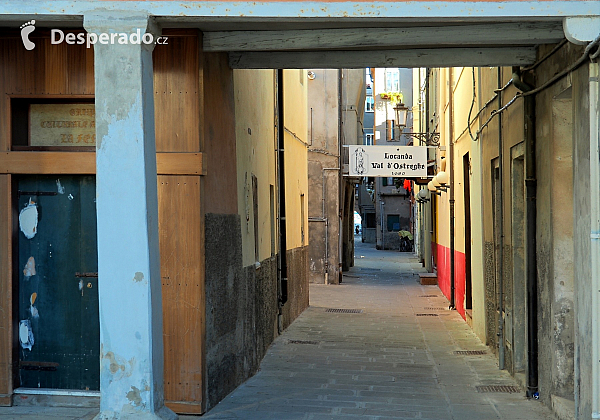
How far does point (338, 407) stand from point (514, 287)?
9.19 ft

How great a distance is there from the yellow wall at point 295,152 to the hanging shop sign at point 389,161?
2.16 m

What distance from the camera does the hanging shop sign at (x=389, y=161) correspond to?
17.1 m

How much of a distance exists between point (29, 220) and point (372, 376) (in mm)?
4381

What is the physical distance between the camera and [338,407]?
7117mm

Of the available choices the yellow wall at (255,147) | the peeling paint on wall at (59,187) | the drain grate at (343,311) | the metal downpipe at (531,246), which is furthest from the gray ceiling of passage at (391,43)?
the drain grate at (343,311)

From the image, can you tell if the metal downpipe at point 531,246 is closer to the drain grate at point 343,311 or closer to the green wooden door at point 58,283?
the green wooden door at point 58,283

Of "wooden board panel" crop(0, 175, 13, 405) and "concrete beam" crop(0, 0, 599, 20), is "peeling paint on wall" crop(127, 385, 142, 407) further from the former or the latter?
"concrete beam" crop(0, 0, 599, 20)

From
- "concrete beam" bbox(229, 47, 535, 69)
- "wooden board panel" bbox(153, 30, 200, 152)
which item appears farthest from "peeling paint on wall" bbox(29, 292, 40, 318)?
"concrete beam" bbox(229, 47, 535, 69)

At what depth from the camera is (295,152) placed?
14711mm

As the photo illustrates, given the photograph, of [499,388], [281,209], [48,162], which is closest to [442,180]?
[281,209]

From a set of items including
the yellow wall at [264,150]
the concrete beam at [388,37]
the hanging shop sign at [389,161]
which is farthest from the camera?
the hanging shop sign at [389,161]

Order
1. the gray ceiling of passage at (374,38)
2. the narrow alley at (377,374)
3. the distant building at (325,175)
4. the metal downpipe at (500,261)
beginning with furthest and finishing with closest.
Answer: the distant building at (325,175), the metal downpipe at (500,261), the narrow alley at (377,374), the gray ceiling of passage at (374,38)

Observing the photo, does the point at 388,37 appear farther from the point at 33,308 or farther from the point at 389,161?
the point at 389,161

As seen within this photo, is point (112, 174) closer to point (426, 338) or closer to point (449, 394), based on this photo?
point (449, 394)
